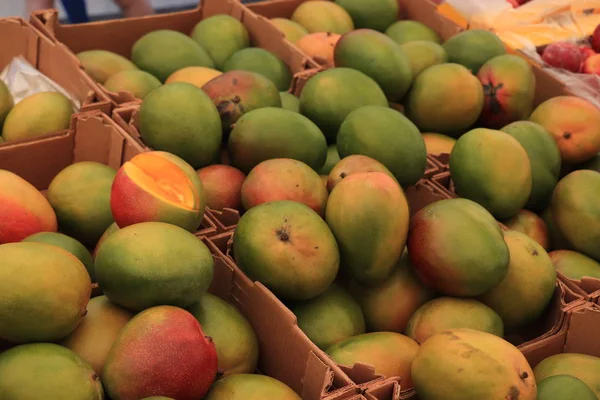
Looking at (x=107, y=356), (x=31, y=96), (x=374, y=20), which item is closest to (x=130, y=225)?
(x=107, y=356)

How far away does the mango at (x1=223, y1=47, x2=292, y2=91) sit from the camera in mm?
1813

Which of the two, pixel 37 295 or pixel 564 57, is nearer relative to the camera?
pixel 37 295

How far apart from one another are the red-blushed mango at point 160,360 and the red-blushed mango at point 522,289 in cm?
51

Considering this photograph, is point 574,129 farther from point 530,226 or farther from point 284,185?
point 284,185

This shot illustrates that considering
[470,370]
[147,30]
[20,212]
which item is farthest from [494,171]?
[147,30]

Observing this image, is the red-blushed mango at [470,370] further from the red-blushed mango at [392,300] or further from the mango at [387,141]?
the mango at [387,141]

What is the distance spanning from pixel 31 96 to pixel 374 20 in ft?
3.36

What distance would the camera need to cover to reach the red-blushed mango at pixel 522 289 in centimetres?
122

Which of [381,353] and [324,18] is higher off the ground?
[324,18]

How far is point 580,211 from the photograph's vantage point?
4.70 feet

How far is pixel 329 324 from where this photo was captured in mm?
1149

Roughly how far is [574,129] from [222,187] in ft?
2.64

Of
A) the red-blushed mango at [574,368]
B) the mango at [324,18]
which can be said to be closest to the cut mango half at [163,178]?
the red-blushed mango at [574,368]

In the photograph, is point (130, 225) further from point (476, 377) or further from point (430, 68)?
point (430, 68)
